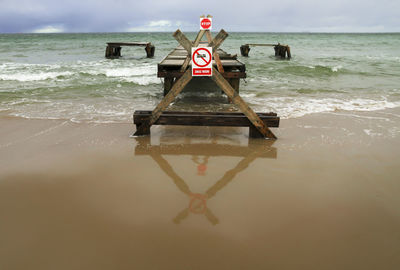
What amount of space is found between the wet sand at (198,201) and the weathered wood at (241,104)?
0.73ft

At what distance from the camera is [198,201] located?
3.06 metres

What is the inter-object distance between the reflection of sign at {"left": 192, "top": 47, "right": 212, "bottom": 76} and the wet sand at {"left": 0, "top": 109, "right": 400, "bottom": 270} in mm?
1211

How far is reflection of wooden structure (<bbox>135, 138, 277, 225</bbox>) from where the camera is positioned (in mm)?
3172

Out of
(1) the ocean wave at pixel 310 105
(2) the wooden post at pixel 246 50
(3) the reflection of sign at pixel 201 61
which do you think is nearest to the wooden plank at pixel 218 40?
(3) the reflection of sign at pixel 201 61

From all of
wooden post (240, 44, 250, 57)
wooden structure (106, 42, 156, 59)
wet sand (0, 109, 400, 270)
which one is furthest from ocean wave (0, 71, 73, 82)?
wooden post (240, 44, 250, 57)

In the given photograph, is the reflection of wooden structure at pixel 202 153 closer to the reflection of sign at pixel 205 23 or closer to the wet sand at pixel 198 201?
the wet sand at pixel 198 201

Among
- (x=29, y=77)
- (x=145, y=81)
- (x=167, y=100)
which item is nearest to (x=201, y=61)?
(x=167, y=100)

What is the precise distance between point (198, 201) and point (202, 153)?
1.35 m

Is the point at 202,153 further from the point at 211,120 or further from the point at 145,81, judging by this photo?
the point at 145,81

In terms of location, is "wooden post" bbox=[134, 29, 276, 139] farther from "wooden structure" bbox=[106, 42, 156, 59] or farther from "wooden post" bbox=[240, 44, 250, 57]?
"wooden post" bbox=[240, 44, 250, 57]

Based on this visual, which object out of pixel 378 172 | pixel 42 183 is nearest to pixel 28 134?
pixel 42 183

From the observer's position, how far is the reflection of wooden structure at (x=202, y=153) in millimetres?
3172

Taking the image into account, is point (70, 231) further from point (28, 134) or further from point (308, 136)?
point (308, 136)

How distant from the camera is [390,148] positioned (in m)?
4.55
